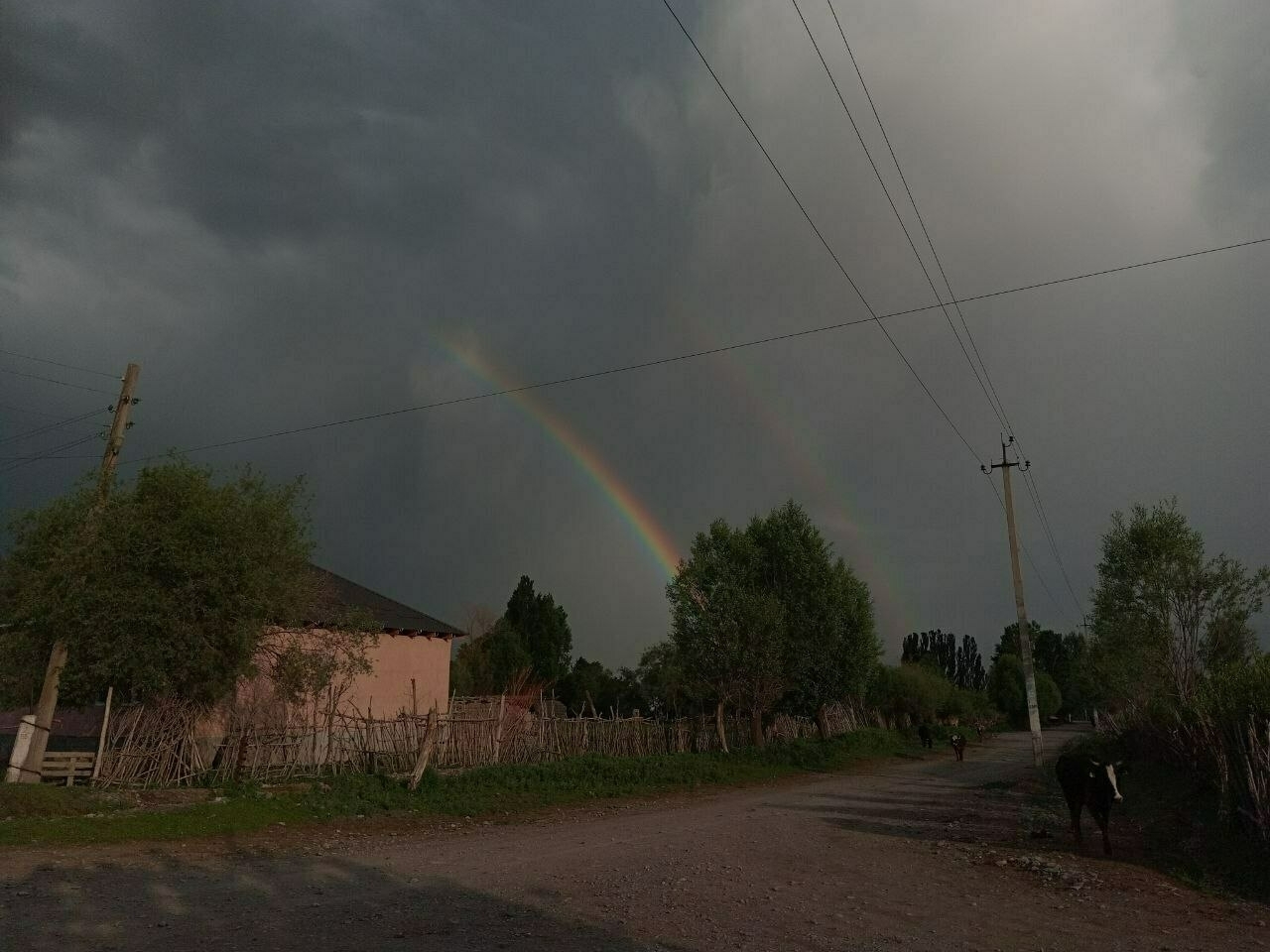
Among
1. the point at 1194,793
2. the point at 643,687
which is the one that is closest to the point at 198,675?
the point at 1194,793

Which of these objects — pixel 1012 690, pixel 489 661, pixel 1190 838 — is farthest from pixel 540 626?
pixel 1012 690

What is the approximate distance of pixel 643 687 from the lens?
56562 mm

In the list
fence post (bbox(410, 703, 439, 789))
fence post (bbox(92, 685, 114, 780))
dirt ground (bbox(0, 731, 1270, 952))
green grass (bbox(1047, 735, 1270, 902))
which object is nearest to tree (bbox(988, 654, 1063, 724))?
green grass (bbox(1047, 735, 1270, 902))

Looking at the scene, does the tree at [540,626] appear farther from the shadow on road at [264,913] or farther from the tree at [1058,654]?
the tree at [1058,654]

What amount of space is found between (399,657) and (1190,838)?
2384cm

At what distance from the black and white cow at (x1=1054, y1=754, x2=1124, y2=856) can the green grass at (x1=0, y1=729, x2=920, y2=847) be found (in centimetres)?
1069

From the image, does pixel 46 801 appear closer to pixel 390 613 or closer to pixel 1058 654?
pixel 390 613

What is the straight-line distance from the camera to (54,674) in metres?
17.6

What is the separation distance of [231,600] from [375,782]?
196 inches

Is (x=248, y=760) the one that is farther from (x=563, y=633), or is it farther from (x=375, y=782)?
(x=563, y=633)

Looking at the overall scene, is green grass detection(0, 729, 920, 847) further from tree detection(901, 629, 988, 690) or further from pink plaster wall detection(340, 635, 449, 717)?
tree detection(901, 629, 988, 690)

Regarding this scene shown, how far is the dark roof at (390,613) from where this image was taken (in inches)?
1166

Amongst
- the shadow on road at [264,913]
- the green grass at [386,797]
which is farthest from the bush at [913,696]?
the shadow on road at [264,913]

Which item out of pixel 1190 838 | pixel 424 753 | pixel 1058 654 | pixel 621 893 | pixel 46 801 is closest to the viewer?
pixel 621 893
